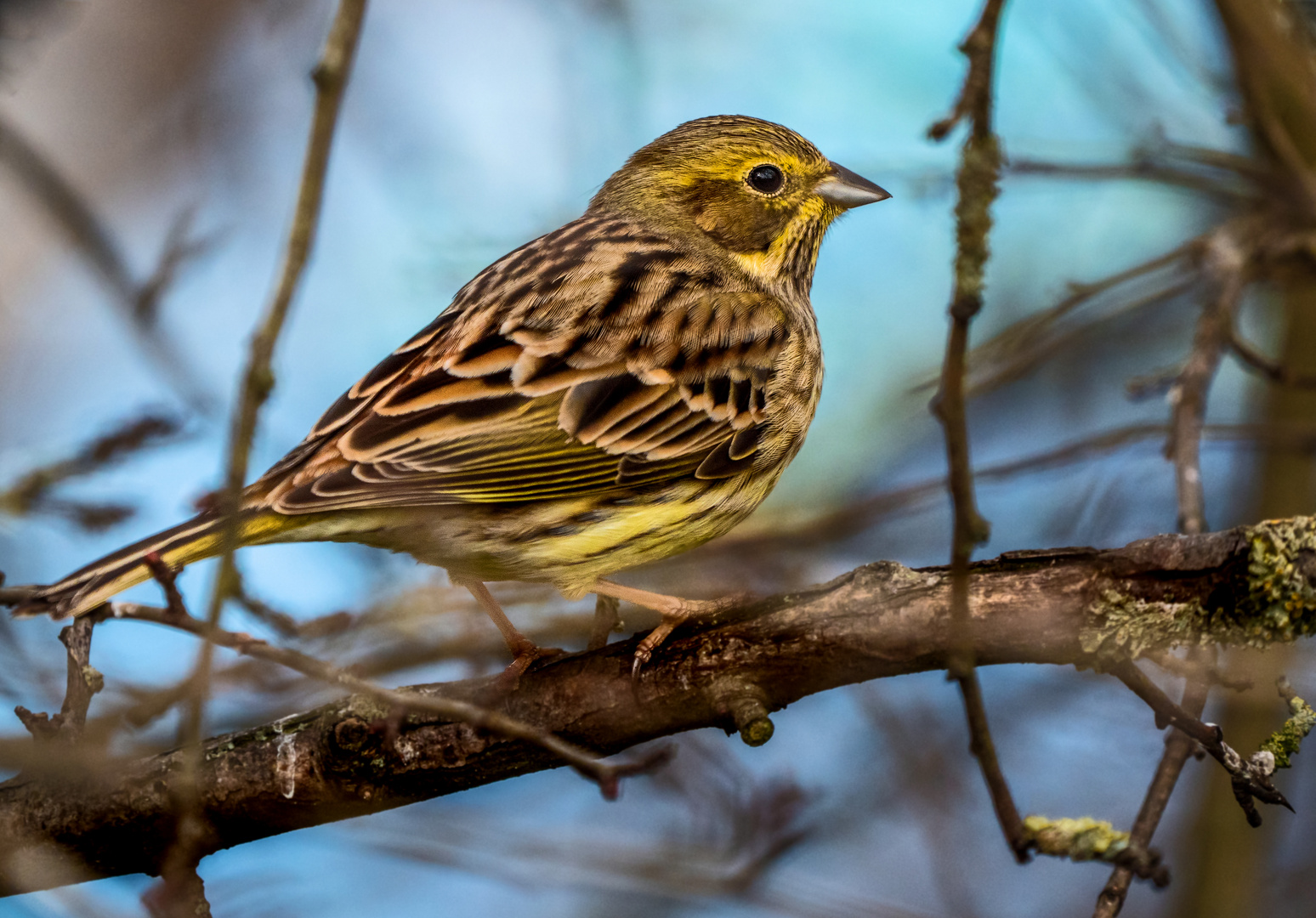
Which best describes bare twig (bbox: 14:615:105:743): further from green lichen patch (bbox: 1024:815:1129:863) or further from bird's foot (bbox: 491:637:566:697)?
green lichen patch (bbox: 1024:815:1129:863)

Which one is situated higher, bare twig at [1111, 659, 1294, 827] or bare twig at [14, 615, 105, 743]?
bare twig at [14, 615, 105, 743]

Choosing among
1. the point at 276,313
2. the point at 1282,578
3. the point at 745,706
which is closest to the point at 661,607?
the point at 745,706

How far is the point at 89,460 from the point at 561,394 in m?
1.72

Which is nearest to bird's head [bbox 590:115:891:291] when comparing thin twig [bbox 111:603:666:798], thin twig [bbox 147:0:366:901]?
thin twig [bbox 147:0:366:901]

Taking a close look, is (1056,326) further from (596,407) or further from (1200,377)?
(596,407)

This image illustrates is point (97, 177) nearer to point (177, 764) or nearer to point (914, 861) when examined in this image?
point (177, 764)

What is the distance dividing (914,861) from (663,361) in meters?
4.45

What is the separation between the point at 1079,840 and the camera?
281 centimetres

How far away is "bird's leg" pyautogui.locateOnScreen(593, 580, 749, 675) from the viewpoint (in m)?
4.07

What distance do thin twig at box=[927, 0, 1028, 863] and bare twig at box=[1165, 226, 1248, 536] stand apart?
6.41ft

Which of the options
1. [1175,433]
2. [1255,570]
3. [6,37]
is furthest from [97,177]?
[1255,570]

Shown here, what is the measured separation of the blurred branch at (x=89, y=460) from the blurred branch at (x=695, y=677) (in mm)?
1022

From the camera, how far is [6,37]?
3.91 metres

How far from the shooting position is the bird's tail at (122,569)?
352 cm
